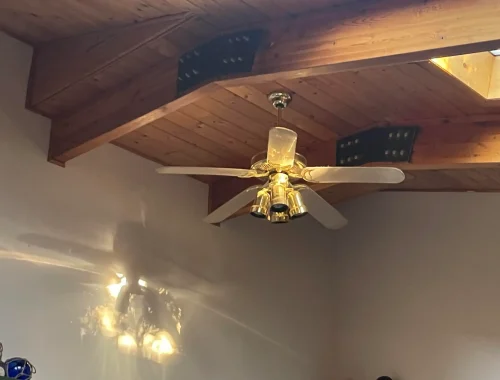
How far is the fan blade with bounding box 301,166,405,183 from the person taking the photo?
258 cm

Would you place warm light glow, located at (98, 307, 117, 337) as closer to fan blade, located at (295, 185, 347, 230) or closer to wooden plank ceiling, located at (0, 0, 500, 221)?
wooden plank ceiling, located at (0, 0, 500, 221)

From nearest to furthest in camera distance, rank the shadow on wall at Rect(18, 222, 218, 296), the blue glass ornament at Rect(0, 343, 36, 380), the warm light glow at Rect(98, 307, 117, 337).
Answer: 1. the blue glass ornament at Rect(0, 343, 36, 380)
2. the shadow on wall at Rect(18, 222, 218, 296)
3. the warm light glow at Rect(98, 307, 117, 337)

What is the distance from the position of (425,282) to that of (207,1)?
301 centimetres

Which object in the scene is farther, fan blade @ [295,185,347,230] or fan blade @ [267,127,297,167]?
fan blade @ [295,185,347,230]

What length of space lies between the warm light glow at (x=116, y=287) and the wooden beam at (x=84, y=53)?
102 centimetres

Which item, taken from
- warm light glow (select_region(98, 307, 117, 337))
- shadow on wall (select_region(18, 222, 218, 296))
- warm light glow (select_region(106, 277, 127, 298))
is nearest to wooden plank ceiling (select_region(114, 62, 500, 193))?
shadow on wall (select_region(18, 222, 218, 296))

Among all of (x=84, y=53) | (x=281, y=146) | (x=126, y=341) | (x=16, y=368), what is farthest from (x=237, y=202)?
(x=16, y=368)

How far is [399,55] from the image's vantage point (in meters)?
2.10

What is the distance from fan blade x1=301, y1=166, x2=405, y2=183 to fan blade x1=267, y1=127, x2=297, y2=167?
0.38 ft

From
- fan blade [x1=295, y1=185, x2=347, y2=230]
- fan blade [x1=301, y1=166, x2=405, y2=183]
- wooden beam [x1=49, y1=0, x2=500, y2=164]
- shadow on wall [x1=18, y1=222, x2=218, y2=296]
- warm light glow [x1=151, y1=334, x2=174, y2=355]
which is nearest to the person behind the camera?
wooden beam [x1=49, y1=0, x2=500, y2=164]

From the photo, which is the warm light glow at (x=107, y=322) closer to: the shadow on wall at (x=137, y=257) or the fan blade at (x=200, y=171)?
the shadow on wall at (x=137, y=257)

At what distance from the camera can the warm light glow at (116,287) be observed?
3510 millimetres

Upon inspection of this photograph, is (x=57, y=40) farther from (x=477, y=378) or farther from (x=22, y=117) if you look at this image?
(x=477, y=378)

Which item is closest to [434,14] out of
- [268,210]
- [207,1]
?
[207,1]
